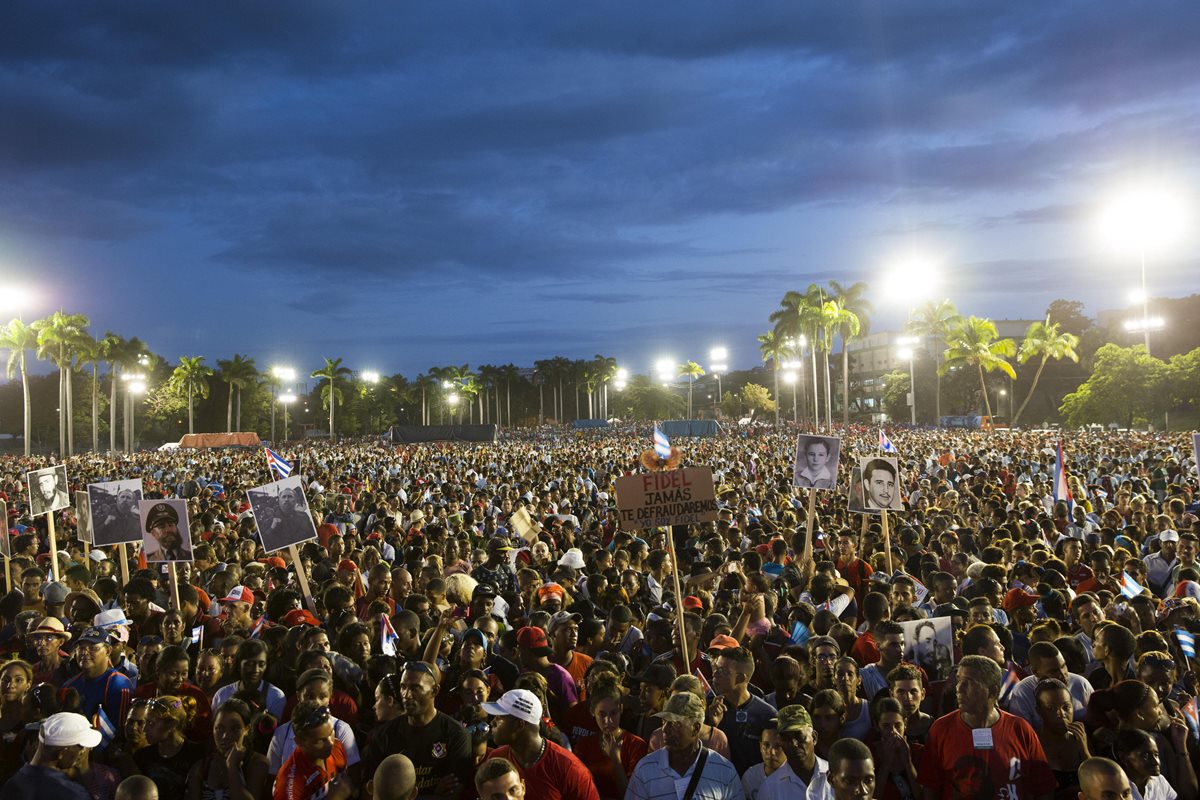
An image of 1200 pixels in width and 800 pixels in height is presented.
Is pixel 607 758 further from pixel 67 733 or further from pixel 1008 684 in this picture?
pixel 67 733

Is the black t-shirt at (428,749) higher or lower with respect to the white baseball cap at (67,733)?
lower

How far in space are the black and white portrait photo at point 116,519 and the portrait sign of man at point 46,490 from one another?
1.41 metres

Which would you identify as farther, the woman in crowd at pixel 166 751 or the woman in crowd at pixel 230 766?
the woman in crowd at pixel 166 751

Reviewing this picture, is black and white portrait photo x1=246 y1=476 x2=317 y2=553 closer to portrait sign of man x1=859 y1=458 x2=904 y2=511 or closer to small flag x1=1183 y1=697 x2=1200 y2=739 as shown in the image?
portrait sign of man x1=859 y1=458 x2=904 y2=511

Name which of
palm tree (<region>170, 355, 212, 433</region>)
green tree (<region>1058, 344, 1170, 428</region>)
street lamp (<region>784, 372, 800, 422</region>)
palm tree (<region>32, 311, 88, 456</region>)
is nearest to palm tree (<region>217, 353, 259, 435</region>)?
palm tree (<region>170, 355, 212, 433</region>)

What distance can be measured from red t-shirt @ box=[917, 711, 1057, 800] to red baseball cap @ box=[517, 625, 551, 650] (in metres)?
2.60

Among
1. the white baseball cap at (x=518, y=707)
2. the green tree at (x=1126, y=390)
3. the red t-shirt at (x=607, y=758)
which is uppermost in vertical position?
the green tree at (x=1126, y=390)

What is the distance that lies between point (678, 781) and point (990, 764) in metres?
1.58

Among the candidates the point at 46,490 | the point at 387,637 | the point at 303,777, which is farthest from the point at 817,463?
the point at 46,490

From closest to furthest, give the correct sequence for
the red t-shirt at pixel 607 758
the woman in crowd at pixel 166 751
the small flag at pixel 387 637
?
1. the red t-shirt at pixel 607 758
2. the woman in crowd at pixel 166 751
3. the small flag at pixel 387 637

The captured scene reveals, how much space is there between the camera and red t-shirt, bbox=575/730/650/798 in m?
4.87

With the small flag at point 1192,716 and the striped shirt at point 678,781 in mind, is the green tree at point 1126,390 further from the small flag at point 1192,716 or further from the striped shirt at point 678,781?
the striped shirt at point 678,781

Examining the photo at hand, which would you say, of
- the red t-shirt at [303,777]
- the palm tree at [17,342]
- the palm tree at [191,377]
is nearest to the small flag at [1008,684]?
the red t-shirt at [303,777]

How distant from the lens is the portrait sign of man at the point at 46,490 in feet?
38.3
